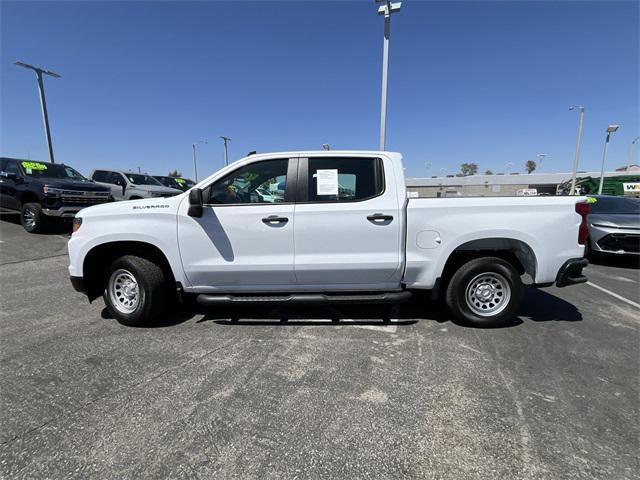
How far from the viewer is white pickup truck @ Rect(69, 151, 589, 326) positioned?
362cm

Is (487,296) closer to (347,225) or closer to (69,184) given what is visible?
(347,225)

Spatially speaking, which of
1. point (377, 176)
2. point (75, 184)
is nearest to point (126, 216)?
point (377, 176)

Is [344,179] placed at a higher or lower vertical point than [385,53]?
lower

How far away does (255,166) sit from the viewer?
379 cm

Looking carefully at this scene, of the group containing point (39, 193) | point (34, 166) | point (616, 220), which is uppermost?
point (34, 166)

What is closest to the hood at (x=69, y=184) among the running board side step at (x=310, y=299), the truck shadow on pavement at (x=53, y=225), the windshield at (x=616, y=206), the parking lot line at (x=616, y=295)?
the truck shadow on pavement at (x=53, y=225)

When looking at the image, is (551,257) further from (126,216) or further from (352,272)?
(126,216)

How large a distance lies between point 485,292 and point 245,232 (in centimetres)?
278

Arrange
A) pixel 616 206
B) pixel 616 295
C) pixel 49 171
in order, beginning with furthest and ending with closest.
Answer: pixel 49 171
pixel 616 206
pixel 616 295

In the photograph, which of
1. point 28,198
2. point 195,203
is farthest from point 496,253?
point 28,198

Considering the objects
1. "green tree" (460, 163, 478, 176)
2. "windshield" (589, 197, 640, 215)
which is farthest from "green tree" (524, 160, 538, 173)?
"windshield" (589, 197, 640, 215)

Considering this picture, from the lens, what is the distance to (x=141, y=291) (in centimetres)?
382

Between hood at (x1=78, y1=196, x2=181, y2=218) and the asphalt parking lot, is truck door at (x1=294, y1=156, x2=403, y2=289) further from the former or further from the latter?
hood at (x1=78, y1=196, x2=181, y2=218)

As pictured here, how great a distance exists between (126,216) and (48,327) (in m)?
1.62
